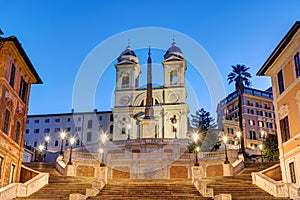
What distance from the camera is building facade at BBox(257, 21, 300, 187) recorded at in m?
24.0

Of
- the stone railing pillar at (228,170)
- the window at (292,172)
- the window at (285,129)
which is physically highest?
the window at (285,129)

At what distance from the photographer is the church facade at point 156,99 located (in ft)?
265

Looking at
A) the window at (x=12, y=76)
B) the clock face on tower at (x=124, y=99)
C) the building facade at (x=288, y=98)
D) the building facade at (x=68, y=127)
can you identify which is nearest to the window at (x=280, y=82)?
the building facade at (x=288, y=98)

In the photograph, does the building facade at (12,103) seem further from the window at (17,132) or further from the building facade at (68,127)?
the building facade at (68,127)

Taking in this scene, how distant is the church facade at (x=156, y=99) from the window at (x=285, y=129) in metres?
49.7

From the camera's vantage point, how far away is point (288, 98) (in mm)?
25891

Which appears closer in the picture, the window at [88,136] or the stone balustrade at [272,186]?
the stone balustrade at [272,186]

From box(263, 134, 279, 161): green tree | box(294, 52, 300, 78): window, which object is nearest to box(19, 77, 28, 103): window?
box(294, 52, 300, 78): window

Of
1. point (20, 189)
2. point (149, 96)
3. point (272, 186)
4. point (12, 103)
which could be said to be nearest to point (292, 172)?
point (272, 186)

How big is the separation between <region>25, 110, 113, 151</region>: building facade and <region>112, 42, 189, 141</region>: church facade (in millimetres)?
5255

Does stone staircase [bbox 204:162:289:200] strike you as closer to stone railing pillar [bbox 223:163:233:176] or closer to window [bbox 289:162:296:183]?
window [bbox 289:162:296:183]

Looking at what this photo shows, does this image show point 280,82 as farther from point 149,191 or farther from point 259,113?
point 259,113

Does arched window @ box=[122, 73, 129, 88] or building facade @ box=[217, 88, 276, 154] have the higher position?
arched window @ box=[122, 73, 129, 88]

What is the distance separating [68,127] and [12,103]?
201ft
